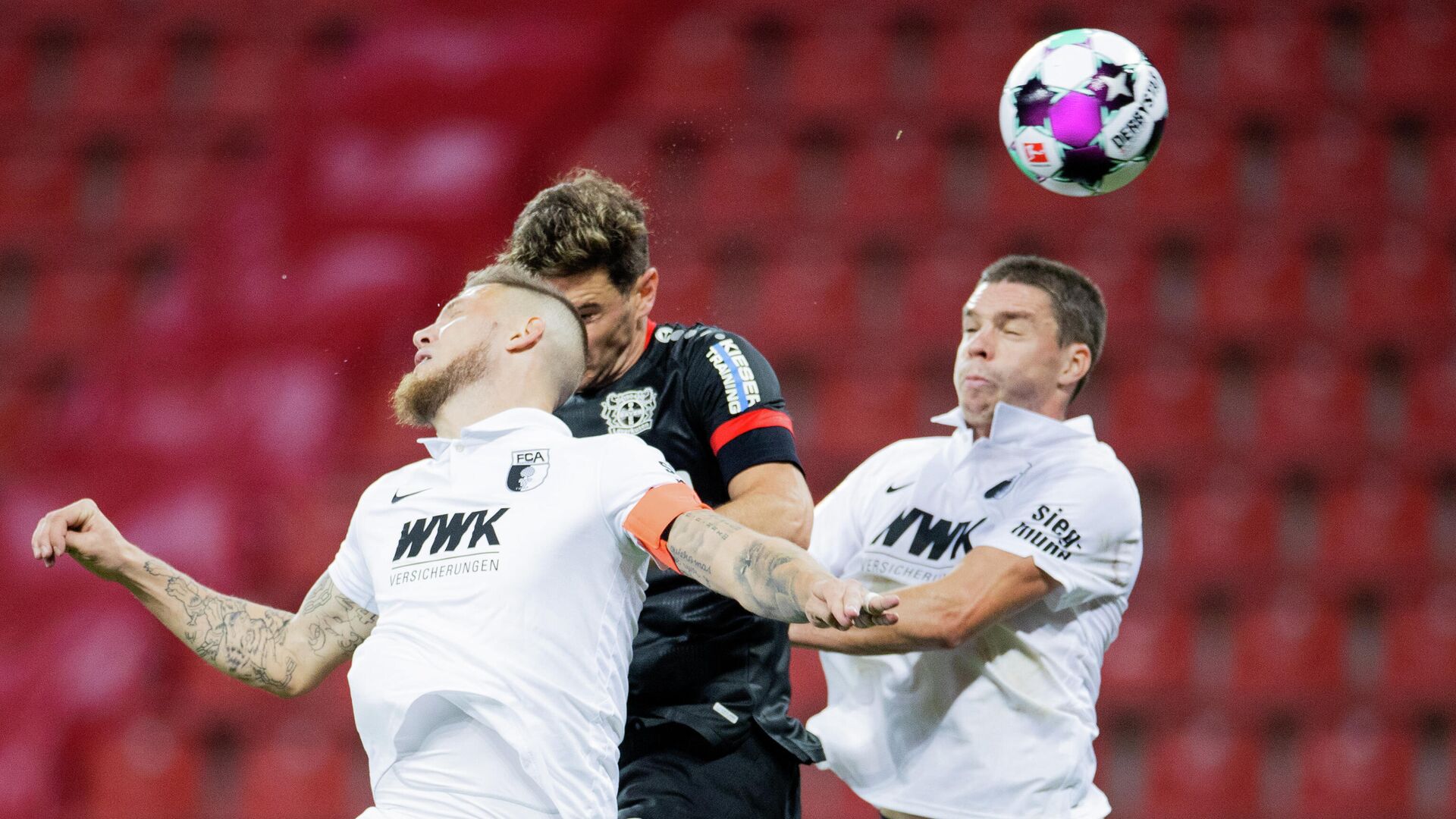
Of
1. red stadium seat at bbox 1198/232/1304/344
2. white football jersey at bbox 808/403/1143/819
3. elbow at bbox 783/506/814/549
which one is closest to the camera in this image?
elbow at bbox 783/506/814/549

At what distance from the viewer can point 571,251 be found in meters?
2.87

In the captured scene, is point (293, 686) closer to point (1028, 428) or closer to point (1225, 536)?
point (1028, 428)

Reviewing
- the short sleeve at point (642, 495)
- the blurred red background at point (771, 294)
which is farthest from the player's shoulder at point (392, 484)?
the blurred red background at point (771, 294)

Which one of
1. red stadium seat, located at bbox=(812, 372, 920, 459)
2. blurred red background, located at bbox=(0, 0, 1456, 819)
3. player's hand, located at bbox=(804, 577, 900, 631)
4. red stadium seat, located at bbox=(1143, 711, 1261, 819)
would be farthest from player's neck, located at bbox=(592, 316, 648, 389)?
red stadium seat, located at bbox=(1143, 711, 1261, 819)

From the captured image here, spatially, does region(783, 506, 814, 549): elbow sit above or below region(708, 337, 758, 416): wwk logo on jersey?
below

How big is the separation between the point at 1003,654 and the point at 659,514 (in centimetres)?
115

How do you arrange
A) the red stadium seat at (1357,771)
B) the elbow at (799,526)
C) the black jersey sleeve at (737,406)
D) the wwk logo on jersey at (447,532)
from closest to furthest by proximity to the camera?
the wwk logo on jersey at (447,532) < the elbow at (799,526) < the black jersey sleeve at (737,406) < the red stadium seat at (1357,771)

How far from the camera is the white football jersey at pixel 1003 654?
3037 millimetres

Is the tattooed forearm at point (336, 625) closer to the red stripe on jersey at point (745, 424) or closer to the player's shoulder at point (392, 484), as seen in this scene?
the player's shoulder at point (392, 484)

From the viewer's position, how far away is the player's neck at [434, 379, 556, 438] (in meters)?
2.46

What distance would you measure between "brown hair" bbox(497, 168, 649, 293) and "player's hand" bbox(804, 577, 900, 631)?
1153 mm

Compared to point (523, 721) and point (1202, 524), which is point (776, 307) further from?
point (523, 721)

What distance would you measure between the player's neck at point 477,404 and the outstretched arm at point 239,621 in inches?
13.0

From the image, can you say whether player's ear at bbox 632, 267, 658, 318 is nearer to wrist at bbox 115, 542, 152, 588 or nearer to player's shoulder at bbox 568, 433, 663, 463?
player's shoulder at bbox 568, 433, 663, 463
